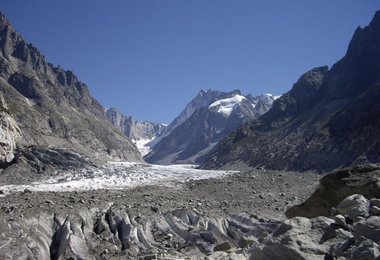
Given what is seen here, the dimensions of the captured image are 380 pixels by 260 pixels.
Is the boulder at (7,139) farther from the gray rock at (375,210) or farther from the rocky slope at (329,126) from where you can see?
the rocky slope at (329,126)

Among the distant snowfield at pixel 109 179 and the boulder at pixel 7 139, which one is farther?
the boulder at pixel 7 139

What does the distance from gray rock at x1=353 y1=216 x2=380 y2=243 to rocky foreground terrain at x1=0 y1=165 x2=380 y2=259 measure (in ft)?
0.07

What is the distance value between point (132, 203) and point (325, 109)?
143880 millimetres

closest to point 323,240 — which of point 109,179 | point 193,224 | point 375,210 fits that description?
point 375,210

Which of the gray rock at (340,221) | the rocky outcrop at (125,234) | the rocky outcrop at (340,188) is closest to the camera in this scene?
the gray rock at (340,221)

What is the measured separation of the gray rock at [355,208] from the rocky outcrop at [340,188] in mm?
3419

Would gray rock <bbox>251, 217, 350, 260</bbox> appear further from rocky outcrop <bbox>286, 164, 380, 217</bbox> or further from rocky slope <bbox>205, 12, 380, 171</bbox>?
rocky slope <bbox>205, 12, 380, 171</bbox>

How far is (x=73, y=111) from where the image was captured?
192 meters

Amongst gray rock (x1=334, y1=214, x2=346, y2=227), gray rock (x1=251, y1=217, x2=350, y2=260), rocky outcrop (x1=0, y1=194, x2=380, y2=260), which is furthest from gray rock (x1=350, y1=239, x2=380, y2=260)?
rocky outcrop (x1=0, y1=194, x2=380, y2=260)

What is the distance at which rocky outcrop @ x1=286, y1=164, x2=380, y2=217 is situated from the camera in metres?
18.5

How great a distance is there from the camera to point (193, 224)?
107 feet

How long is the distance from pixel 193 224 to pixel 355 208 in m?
20.6

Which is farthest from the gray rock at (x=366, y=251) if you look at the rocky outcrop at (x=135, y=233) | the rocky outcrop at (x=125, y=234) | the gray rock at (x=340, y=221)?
the rocky outcrop at (x=125, y=234)

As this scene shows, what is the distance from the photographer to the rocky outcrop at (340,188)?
728 inches
